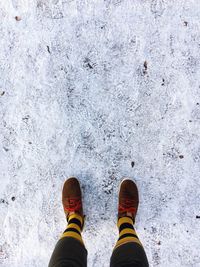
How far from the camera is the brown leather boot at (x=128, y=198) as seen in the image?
181 cm

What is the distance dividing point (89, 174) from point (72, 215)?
26 centimetres

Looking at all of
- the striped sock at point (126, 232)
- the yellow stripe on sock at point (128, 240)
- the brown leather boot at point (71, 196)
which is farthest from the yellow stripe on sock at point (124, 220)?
the brown leather boot at point (71, 196)

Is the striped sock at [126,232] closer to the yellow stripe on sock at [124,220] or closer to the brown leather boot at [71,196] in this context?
the yellow stripe on sock at [124,220]

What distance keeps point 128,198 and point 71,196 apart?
34 cm

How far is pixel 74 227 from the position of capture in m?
1.77

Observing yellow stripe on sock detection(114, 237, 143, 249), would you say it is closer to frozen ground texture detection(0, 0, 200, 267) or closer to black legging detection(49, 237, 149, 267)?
black legging detection(49, 237, 149, 267)

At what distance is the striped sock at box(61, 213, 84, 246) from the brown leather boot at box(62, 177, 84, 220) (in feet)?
0.09

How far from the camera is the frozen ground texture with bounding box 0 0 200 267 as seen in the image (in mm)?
1806

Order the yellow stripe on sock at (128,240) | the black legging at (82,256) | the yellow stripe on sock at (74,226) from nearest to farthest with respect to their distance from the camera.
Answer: the black legging at (82,256) → the yellow stripe on sock at (128,240) → the yellow stripe on sock at (74,226)

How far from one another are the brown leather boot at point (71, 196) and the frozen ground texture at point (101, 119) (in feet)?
0.17

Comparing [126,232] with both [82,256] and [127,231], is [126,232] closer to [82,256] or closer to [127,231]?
[127,231]

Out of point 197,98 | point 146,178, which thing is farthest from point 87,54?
point 146,178

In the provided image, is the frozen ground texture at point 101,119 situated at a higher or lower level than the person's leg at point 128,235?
higher

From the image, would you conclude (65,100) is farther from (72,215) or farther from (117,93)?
(72,215)
